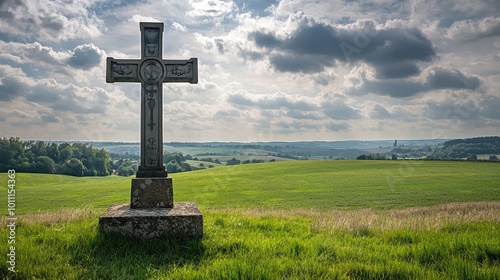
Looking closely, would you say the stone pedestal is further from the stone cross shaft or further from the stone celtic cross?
the stone cross shaft

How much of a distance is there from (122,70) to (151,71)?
0.66m

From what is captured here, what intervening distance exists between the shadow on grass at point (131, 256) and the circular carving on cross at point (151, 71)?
366 cm

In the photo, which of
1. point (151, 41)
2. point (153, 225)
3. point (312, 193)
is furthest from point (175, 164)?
point (153, 225)

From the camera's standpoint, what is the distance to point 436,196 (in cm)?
2827

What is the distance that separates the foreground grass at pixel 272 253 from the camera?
4.24 meters

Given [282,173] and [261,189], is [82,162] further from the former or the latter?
[261,189]

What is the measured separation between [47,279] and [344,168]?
184 feet

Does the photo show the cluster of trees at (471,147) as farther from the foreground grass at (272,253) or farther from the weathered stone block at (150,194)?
the weathered stone block at (150,194)

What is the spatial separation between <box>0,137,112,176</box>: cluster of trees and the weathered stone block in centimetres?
7341

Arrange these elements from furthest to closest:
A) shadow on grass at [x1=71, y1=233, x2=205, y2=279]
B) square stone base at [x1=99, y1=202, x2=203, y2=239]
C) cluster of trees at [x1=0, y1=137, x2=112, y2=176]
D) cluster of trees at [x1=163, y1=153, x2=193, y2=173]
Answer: cluster of trees at [x1=163, y1=153, x2=193, y2=173]
cluster of trees at [x1=0, y1=137, x2=112, y2=176]
square stone base at [x1=99, y1=202, x2=203, y2=239]
shadow on grass at [x1=71, y1=233, x2=205, y2=279]

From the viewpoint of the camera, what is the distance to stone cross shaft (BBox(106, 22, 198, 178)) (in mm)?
Answer: 7895

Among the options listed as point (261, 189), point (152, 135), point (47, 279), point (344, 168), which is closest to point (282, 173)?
point (344, 168)

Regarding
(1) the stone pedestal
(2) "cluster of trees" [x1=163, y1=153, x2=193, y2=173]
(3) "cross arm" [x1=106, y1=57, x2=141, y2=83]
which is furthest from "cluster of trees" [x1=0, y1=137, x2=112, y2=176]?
(1) the stone pedestal

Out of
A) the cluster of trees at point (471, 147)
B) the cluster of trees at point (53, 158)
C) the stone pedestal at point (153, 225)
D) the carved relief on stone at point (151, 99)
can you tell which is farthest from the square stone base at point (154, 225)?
the cluster of trees at point (471, 147)
